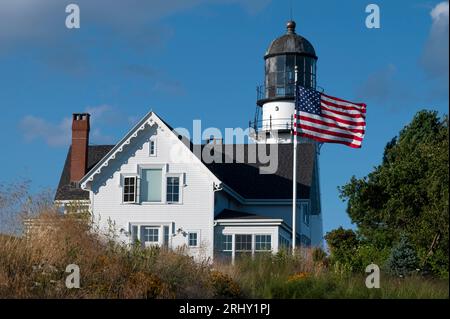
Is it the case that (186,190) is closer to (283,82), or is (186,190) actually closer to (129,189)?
(129,189)

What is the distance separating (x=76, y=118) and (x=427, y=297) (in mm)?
28944

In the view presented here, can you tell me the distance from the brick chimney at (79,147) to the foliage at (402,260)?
21534 mm

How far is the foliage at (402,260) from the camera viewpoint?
25.3 metres

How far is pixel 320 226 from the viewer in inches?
1978

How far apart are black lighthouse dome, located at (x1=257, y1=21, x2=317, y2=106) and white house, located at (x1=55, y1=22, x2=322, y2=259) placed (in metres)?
4.90

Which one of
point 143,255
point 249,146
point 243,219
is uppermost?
point 249,146

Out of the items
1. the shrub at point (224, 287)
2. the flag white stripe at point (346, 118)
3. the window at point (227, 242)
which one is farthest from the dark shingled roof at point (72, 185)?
the shrub at point (224, 287)

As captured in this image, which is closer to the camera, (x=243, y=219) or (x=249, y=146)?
(x=243, y=219)

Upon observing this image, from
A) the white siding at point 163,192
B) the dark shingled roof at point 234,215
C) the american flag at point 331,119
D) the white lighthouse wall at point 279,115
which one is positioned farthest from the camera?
the white lighthouse wall at point 279,115

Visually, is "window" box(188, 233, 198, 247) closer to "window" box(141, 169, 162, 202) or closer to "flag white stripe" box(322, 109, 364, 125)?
"window" box(141, 169, 162, 202)

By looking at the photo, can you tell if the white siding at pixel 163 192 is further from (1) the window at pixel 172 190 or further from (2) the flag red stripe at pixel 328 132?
(2) the flag red stripe at pixel 328 132
